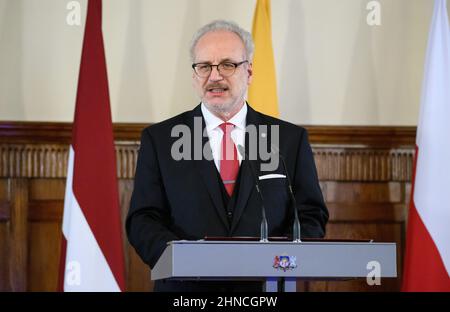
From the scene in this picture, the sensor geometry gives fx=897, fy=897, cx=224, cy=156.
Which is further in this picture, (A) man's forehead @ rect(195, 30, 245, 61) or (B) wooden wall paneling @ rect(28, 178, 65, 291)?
(B) wooden wall paneling @ rect(28, 178, 65, 291)

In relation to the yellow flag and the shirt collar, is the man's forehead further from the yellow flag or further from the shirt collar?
the yellow flag

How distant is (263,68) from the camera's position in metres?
5.35

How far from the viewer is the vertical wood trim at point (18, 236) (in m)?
5.39

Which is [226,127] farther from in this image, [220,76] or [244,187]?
[244,187]

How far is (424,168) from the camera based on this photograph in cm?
513

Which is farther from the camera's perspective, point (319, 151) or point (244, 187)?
point (319, 151)

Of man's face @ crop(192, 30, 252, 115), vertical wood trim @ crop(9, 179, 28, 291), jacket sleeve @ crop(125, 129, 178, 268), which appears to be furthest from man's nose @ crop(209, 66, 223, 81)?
vertical wood trim @ crop(9, 179, 28, 291)

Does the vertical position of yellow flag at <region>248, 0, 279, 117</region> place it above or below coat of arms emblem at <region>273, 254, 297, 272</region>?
above

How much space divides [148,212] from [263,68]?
2265 millimetres

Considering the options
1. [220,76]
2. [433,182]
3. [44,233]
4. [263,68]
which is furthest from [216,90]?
[44,233]

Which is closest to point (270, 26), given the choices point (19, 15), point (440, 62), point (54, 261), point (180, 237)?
point (440, 62)

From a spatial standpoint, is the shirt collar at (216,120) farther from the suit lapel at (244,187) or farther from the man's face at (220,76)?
the suit lapel at (244,187)

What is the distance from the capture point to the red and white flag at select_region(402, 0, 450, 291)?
5.03 metres

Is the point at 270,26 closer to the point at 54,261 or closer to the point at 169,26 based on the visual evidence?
the point at 169,26
